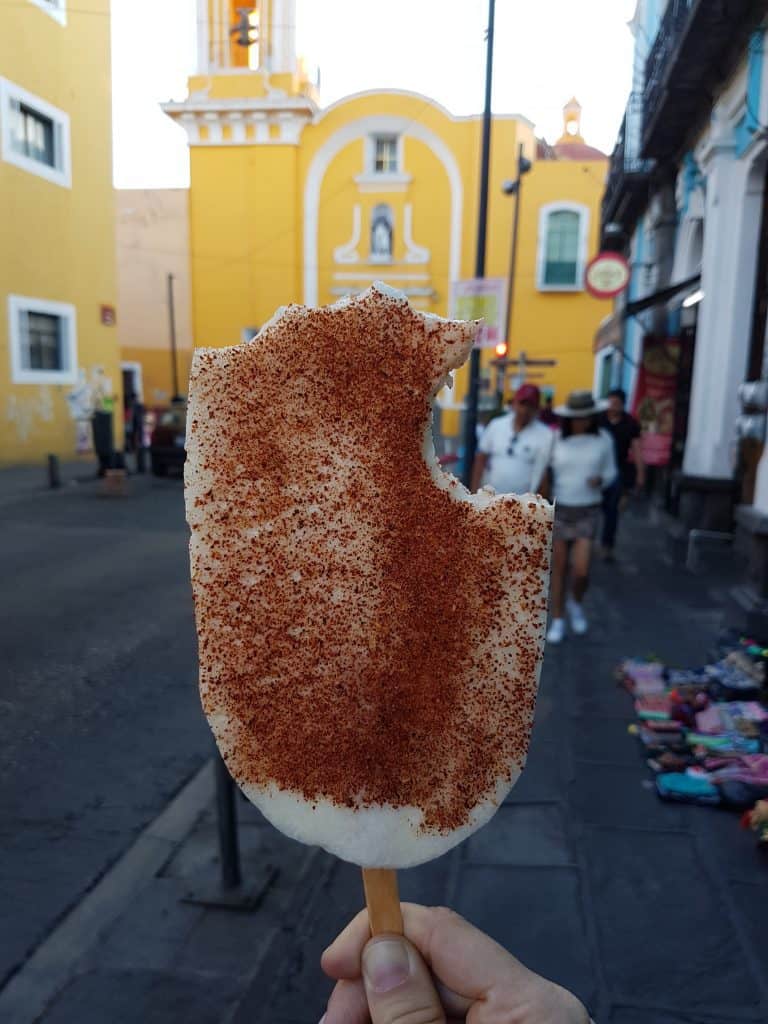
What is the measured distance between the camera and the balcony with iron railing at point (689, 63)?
25.1ft

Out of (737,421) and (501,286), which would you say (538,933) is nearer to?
(737,421)

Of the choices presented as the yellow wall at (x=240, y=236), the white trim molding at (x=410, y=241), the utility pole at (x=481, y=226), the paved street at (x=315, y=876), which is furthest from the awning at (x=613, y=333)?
the yellow wall at (x=240, y=236)

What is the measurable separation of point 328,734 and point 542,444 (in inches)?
166

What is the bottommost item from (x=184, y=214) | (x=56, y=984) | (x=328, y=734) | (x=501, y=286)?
(x=56, y=984)

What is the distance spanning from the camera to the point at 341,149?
2756cm

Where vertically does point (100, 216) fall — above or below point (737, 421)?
above

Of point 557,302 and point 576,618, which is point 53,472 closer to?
point 576,618

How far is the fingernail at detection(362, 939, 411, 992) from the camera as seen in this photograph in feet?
4.48

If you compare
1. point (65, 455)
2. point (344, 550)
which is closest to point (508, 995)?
point (344, 550)

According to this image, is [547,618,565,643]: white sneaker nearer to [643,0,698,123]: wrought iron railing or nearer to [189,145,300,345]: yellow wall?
[643,0,698,123]: wrought iron railing

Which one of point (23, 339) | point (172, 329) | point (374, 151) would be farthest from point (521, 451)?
point (172, 329)

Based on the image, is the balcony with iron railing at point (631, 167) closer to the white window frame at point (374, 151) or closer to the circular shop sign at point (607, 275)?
the circular shop sign at point (607, 275)

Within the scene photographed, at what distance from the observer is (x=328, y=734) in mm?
1455

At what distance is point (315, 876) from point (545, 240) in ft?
94.0
